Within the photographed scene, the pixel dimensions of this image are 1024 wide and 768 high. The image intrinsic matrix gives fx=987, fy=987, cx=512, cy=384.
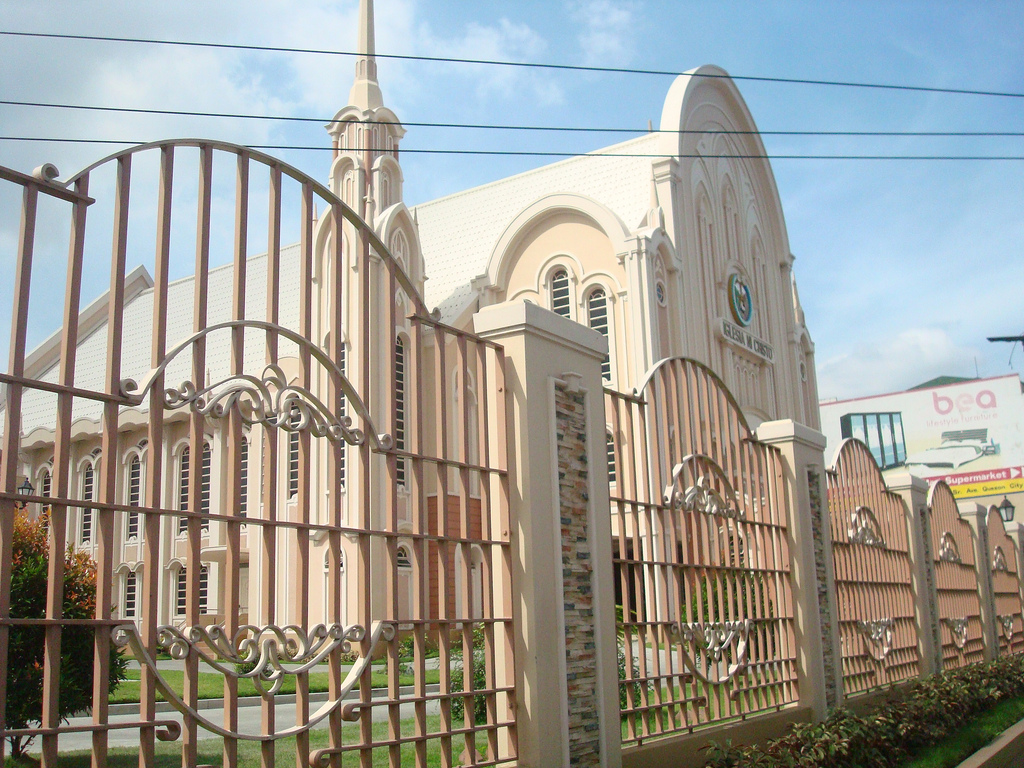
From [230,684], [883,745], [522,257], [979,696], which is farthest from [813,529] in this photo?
[522,257]

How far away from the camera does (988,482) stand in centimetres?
5506

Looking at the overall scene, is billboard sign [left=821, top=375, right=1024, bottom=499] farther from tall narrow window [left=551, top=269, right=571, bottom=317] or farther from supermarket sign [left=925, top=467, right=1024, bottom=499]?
tall narrow window [left=551, top=269, right=571, bottom=317]

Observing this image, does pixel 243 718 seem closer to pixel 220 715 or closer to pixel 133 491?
pixel 220 715

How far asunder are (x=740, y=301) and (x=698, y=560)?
74.8 ft

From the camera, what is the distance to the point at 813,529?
10.5 meters

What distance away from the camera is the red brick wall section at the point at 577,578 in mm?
6078

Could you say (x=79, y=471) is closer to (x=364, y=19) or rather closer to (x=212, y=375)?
(x=212, y=375)

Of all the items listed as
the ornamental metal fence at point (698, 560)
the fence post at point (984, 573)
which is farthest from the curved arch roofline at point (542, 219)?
the ornamental metal fence at point (698, 560)

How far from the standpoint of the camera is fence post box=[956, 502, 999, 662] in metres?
17.2

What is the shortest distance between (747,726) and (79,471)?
75.9 feet

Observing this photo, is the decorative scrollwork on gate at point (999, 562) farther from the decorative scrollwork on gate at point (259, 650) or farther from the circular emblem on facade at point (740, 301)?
the decorative scrollwork on gate at point (259, 650)

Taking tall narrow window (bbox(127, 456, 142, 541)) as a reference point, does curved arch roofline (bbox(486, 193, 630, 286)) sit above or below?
above

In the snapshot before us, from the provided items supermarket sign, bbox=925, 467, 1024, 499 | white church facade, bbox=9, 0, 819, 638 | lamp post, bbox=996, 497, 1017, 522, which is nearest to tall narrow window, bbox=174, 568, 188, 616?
white church facade, bbox=9, 0, 819, 638

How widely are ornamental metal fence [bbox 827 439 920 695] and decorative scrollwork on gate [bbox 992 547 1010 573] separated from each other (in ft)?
21.8
